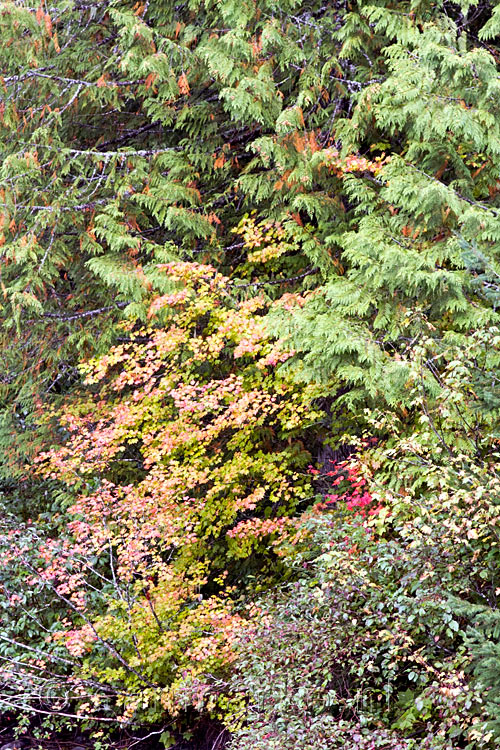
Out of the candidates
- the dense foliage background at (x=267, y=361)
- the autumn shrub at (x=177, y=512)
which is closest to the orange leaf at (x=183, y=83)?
the dense foliage background at (x=267, y=361)

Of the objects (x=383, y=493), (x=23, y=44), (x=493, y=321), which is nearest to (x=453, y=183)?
(x=493, y=321)

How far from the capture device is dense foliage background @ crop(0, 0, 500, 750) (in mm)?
4055

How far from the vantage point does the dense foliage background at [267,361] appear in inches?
160

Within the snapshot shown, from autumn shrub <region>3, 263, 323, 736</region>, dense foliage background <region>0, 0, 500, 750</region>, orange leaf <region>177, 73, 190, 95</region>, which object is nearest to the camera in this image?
dense foliage background <region>0, 0, 500, 750</region>

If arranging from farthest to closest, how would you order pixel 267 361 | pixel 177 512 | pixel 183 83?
pixel 183 83, pixel 177 512, pixel 267 361

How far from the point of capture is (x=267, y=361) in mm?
6023

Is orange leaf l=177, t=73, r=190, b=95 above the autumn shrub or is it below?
above

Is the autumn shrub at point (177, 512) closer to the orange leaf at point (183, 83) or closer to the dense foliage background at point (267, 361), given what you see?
the dense foliage background at point (267, 361)

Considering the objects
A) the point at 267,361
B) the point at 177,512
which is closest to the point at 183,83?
the point at 267,361

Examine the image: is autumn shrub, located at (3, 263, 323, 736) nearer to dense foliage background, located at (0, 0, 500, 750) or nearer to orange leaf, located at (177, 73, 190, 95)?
dense foliage background, located at (0, 0, 500, 750)

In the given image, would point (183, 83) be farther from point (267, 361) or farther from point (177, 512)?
point (177, 512)

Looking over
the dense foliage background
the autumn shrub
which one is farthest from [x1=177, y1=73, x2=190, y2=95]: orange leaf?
the autumn shrub

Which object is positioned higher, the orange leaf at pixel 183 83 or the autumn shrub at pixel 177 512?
the orange leaf at pixel 183 83

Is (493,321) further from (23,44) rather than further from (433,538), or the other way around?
(23,44)
